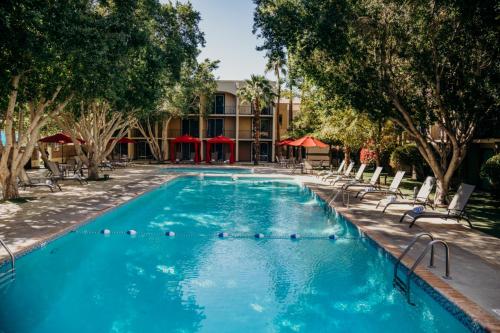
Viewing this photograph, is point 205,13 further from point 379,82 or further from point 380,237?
point 380,237

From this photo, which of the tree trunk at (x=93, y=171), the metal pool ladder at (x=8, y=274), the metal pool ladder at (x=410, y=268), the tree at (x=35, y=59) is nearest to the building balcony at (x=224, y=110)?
the tree trunk at (x=93, y=171)

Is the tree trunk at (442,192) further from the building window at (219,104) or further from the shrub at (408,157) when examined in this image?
the building window at (219,104)

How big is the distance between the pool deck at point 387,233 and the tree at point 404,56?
134 inches

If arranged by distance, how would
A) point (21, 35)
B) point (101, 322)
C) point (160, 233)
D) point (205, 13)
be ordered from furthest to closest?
point (205, 13) < point (160, 233) < point (21, 35) < point (101, 322)

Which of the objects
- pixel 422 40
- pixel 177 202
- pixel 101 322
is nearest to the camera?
pixel 101 322

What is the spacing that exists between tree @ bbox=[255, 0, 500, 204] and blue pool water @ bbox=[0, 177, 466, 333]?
15.6 feet

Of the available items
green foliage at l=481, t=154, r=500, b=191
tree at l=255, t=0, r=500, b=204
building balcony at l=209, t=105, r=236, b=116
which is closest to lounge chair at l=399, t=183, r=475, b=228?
tree at l=255, t=0, r=500, b=204

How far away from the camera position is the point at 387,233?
9234 mm

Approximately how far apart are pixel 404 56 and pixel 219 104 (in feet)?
103

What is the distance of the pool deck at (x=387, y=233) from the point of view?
5.58m

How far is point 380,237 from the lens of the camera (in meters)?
8.80

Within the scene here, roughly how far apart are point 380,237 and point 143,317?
5.32 meters

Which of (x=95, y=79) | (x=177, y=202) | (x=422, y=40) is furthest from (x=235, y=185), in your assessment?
(x=422, y=40)

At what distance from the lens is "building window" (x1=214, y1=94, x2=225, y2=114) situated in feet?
140
